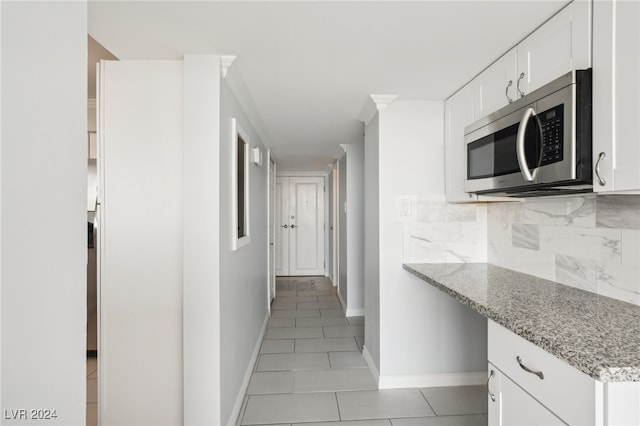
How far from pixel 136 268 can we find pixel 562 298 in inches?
80.1

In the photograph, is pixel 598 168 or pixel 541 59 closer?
pixel 598 168

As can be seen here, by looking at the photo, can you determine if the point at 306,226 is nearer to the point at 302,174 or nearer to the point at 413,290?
the point at 302,174

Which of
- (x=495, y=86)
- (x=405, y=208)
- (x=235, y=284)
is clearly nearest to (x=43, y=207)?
(x=235, y=284)

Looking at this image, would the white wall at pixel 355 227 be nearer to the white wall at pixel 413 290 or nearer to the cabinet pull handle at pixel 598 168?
the white wall at pixel 413 290

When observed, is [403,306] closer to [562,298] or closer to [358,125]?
[562,298]

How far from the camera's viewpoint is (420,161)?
8.57ft

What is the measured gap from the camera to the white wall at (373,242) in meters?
2.65

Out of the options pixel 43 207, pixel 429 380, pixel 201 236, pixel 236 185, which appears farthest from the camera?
pixel 429 380

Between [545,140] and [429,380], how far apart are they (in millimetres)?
1946

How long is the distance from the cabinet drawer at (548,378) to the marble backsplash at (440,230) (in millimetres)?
1175

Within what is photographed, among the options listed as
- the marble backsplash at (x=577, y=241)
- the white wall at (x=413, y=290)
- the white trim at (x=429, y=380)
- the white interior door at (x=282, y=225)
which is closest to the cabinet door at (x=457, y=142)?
the white wall at (x=413, y=290)

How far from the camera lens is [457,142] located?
2398 mm

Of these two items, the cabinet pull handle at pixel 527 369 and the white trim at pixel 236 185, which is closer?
the cabinet pull handle at pixel 527 369

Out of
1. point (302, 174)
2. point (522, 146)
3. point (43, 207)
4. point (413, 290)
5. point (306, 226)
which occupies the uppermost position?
point (302, 174)
